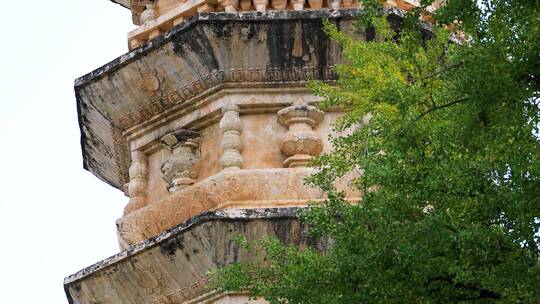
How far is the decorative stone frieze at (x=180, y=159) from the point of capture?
12469mm

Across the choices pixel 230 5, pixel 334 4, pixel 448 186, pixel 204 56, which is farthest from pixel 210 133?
pixel 448 186

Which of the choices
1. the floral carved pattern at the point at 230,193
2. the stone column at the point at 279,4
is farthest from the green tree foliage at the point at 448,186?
the stone column at the point at 279,4

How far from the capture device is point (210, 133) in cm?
1261

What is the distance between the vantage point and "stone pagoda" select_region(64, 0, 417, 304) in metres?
11.7

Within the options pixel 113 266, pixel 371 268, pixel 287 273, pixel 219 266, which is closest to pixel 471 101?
pixel 371 268

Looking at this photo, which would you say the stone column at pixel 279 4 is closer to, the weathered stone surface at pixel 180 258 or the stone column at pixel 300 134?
the stone column at pixel 300 134

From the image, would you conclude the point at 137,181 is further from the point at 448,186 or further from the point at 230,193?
the point at 448,186

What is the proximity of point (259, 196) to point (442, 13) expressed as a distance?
370 cm

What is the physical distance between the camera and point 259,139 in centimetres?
1237

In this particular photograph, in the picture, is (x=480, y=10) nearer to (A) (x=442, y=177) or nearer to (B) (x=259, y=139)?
(A) (x=442, y=177)

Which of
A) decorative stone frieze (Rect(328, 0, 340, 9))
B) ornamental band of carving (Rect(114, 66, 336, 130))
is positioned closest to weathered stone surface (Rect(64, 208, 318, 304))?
ornamental band of carving (Rect(114, 66, 336, 130))

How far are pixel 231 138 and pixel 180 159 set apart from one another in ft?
1.69

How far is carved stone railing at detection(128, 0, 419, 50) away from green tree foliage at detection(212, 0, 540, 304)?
3.22 meters

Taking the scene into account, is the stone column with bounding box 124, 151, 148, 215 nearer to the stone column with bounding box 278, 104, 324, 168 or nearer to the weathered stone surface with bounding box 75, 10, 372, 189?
the weathered stone surface with bounding box 75, 10, 372, 189
